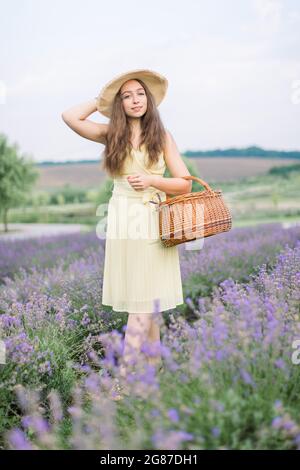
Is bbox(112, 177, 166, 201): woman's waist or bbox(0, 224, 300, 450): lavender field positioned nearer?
bbox(0, 224, 300, 450): lavender field

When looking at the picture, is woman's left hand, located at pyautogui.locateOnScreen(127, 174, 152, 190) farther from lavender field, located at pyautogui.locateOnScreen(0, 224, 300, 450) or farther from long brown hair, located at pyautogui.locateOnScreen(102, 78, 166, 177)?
lavender field, located at pyautogui.locateOnScreen(0, 224, 300, 450)

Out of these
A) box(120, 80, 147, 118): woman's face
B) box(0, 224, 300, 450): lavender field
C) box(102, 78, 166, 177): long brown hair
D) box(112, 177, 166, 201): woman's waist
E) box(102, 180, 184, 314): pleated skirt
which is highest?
box(120, 80, 147, 118): woman's face

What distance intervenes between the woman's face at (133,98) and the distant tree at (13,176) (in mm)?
11438

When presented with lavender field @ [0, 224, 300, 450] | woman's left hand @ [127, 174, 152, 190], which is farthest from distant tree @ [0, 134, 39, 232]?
woman's left hand @ [127, 174, 152, 190]

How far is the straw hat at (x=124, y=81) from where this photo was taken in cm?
293

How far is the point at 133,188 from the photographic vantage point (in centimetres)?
289

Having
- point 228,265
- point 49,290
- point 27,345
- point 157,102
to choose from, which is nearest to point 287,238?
point 228,265

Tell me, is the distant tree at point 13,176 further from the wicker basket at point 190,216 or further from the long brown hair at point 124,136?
the wicker basket at point 190,216

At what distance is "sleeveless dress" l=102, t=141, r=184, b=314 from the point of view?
9.62 ft

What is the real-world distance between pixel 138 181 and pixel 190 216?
0.31 m

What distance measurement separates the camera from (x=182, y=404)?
1.82 meters
